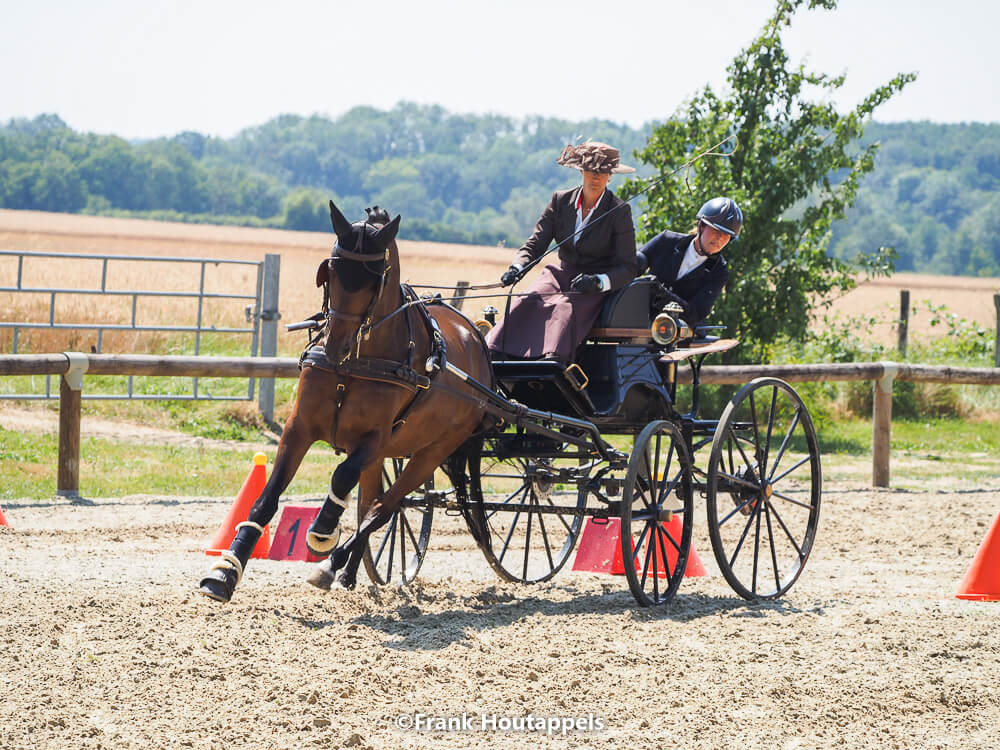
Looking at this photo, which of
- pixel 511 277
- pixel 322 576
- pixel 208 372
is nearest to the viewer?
pixel 322 576

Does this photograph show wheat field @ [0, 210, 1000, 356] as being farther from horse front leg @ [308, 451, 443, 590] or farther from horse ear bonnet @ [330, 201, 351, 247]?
horse ear bonnet @ [330, 201, 351, 247]

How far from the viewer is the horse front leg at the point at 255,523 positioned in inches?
199

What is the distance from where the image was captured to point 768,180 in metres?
13.4

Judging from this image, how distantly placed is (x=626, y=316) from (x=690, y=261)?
728mm

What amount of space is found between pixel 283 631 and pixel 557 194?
300 centimetres

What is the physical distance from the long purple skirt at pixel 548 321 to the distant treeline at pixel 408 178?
197ft

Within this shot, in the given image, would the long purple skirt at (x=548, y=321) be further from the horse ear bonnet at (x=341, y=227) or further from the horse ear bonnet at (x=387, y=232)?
the horse ear bonnet at (x=341, y=227)

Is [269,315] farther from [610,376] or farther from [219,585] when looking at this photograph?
[219,585]

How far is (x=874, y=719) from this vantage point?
14.6 feet

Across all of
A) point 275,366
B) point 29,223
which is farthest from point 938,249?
point 275,366

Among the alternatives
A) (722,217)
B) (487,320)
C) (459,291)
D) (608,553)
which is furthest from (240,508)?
(459,291)

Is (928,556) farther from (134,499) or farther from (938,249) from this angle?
(938,249)

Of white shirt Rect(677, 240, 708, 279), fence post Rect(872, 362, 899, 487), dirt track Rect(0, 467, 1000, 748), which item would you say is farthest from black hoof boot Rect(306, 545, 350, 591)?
fence post Rect(872, 362, 899, 487)

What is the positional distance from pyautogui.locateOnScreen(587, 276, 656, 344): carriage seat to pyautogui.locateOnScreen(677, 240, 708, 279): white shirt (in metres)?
0.49
